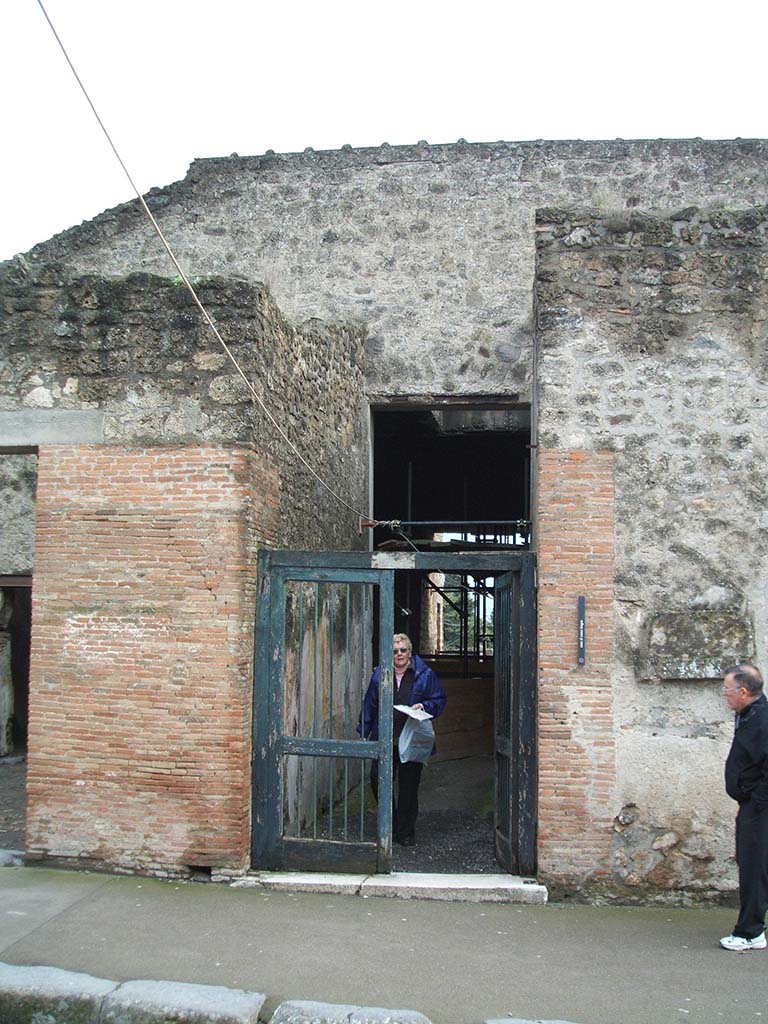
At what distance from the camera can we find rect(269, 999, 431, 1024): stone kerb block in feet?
14.6

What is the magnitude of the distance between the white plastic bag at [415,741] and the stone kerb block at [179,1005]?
292 cm

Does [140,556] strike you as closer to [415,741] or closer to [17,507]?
[415,741]

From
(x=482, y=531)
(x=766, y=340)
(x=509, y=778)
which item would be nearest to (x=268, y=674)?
Result: (x=509, y=778)

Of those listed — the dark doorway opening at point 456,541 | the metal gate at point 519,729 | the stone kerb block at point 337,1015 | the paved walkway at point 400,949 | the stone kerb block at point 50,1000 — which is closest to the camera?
the stone kerb block at point 337,1015

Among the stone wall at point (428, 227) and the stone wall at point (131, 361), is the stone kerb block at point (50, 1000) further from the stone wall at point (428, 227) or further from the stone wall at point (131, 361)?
the stone wall at point (428, 227)

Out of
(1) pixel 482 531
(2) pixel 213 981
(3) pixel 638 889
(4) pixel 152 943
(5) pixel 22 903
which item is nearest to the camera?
(2) pixel 213 981

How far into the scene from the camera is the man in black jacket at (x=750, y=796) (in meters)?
5.33

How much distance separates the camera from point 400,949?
5395mm

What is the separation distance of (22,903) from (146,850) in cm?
85

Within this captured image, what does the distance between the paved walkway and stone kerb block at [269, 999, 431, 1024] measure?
135mm

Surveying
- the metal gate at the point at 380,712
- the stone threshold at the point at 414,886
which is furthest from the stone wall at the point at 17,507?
the stone threshold at the point at 414,886

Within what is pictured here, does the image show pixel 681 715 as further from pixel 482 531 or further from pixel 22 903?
pixel 482 531

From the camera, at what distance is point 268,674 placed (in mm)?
6766

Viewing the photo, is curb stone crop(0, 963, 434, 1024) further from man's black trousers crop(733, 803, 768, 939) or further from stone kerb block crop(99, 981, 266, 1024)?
man's black trousers crop(733, 803, 768, 939)
